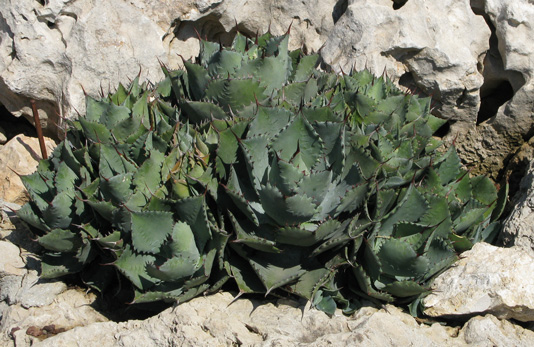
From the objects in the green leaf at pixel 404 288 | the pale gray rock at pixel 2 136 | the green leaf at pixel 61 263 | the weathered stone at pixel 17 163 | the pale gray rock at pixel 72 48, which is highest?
the pale gray rock at pixel 72 48

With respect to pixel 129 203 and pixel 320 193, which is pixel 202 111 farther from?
pixel 320 193

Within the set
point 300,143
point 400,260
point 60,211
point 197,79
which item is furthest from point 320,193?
point 60,211

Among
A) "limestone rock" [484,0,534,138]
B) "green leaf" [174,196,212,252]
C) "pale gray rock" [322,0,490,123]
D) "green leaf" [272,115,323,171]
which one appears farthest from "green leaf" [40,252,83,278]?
"limestone rock" [484,0,534,138]

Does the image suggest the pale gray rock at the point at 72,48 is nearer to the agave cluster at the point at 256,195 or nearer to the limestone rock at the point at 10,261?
the agave cluster at the point at 256,195

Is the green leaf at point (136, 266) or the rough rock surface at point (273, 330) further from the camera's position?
the green leaf at point (136, 266)

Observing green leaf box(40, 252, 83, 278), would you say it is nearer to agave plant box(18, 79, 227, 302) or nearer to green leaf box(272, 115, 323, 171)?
agave plant box(18, 79, 227, 302)

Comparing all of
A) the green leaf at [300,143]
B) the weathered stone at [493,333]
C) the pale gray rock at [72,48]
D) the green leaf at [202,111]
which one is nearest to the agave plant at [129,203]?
the green leaf at [202,111]
